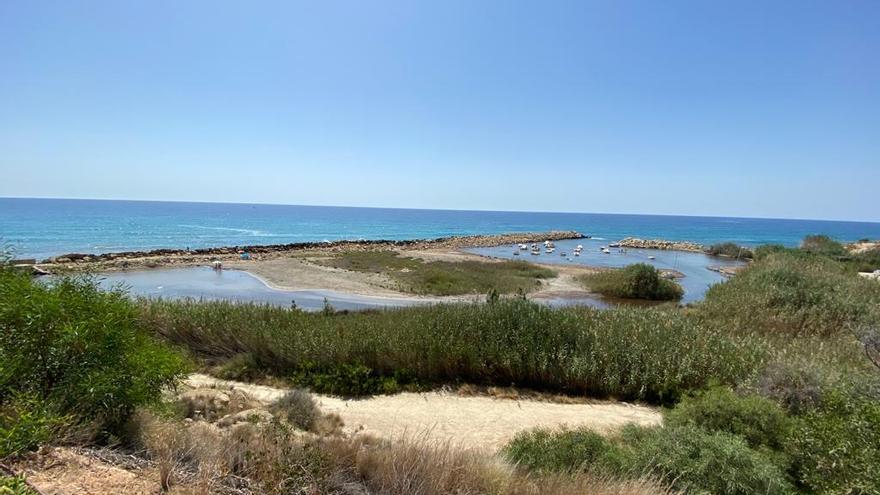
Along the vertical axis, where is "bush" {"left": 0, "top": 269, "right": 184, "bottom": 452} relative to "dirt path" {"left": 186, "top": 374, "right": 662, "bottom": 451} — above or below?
above

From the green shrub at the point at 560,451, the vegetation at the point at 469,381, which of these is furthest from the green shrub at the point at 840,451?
the green shrub at the point at 560,451

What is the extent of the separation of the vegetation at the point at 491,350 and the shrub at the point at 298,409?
2.07m

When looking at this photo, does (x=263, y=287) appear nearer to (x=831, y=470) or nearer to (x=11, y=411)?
(x=11, y=411)

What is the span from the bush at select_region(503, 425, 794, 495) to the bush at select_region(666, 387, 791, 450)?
18.3 inches

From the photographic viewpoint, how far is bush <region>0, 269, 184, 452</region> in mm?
4348

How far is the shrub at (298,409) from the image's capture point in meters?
7.78

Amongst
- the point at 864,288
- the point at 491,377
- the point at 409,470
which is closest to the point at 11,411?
the point at 409,470

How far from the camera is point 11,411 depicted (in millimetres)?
4105

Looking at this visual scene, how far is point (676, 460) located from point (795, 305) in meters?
14.9

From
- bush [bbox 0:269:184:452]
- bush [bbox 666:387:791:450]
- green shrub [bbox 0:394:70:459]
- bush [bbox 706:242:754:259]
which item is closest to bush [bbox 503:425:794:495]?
bush [bbox 666:387:791:450]

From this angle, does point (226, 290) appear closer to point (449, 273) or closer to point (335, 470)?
point (449, 273)

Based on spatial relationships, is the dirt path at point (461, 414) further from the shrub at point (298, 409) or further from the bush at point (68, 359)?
the bush at point (68, 359)

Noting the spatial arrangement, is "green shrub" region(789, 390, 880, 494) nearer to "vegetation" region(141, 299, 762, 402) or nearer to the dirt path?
the dirt path

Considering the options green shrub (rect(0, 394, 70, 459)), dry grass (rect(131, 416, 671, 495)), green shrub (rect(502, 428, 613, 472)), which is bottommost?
green shrub (rect(502, 428, 613, 472))
